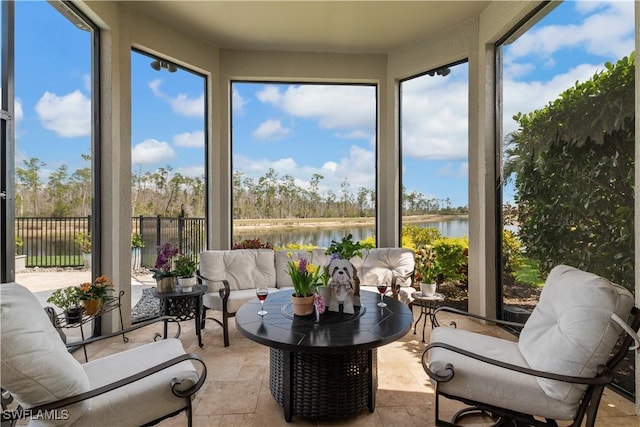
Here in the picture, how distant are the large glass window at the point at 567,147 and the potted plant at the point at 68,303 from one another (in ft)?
13.8

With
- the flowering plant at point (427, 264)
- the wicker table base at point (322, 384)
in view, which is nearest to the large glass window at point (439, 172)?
the flowering plant at point (427, 264)

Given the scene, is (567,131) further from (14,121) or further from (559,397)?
(14,121)

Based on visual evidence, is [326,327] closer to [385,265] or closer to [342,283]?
[342,283]

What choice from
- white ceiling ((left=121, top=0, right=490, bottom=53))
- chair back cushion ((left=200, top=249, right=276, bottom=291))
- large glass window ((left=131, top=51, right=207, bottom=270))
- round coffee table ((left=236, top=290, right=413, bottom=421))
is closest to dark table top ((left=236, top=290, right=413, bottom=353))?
round coffee table ((left=236, top=290, right=413, bottom=421))

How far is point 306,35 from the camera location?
14.7ft

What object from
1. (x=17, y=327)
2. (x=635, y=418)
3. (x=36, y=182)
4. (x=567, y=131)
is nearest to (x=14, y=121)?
(x=36, y=182)

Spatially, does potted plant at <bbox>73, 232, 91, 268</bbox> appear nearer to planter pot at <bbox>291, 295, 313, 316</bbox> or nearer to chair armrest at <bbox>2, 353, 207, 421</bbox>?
chair armrest at <bbox>2, 353, 207, 421</bbox>

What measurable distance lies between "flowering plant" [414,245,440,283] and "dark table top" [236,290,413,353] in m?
1.28

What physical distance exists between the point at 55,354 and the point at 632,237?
3.48 meters

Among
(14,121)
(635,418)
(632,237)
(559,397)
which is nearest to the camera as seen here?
(559,397)

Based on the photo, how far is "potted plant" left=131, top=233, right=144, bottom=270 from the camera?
→ 392 centimetres

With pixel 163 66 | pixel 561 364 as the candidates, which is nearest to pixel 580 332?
pixel 561 364

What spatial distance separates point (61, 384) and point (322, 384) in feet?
4.35

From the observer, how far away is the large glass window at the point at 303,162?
16.9 ft
